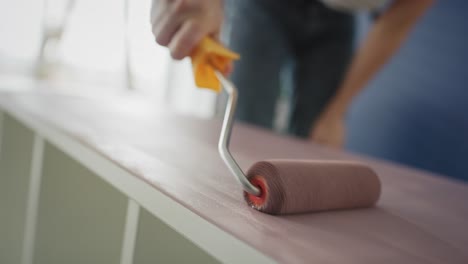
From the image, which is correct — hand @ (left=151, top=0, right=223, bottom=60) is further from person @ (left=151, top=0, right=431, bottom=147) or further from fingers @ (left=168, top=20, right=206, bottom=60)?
person @ (left=151, top=0, right=431, bottom=147)

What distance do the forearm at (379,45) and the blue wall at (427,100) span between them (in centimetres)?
49

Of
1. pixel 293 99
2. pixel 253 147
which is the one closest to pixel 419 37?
pixel 293 99

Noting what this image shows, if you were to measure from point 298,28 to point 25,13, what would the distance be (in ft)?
2.93

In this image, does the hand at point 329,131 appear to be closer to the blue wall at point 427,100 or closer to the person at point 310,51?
the person at point 310,51

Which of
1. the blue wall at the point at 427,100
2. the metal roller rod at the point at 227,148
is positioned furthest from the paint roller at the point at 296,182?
the blue wall at the point at 427,100

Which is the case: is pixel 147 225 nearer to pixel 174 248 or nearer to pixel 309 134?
pixel 174 248

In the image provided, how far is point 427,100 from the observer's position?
1718mm

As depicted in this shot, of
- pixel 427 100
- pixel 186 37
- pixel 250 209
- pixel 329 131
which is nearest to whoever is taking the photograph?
pixel 250 209

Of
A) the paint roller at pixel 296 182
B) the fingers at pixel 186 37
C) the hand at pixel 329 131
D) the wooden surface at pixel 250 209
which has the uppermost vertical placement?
the fingers at pixel 186 37

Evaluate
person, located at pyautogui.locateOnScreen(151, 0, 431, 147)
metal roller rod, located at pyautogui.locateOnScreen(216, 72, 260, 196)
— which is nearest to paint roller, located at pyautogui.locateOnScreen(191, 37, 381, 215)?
metal roller rod, located at pyautogui.locateOnScreen(216, 72, 260, 196)

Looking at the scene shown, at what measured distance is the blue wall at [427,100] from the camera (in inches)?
64.2

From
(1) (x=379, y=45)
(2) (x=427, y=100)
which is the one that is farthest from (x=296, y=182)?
(2) (x=427, y=100)

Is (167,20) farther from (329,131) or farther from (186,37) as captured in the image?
(329,131)

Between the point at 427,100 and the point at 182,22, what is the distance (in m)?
1.45
